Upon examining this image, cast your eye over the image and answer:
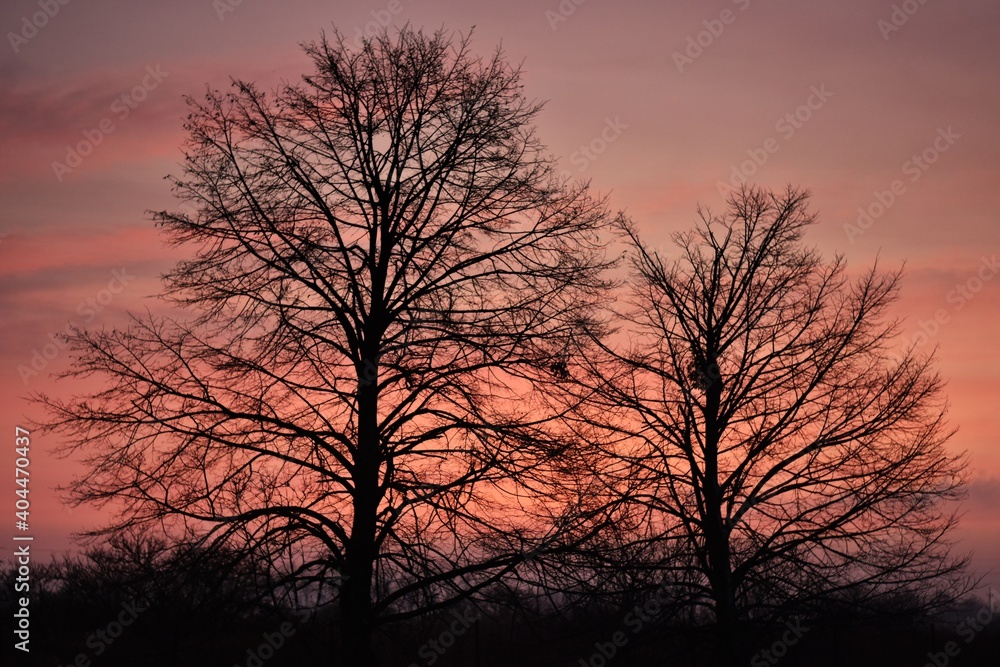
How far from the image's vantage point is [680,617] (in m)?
18.8

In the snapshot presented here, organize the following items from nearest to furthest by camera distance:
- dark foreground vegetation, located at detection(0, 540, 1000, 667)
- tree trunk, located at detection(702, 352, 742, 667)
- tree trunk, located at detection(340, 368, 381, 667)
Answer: dark foreground vegetation, located at detection(0, 540, 1000, 667), tree trunk, located at detection(340, 368, 381, 667), tree trunk, located at detection(702, 352, 742, 667)

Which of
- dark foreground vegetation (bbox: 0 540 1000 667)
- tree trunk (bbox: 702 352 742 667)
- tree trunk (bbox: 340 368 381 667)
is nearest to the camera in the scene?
dark foreground vegetation (bbox: 0 540 1000 667)

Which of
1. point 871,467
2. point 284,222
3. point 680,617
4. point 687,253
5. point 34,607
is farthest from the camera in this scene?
point 34,607

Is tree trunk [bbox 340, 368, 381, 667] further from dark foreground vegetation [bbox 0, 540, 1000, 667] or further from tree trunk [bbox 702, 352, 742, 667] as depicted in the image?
tree trunk [bbox 702, 352, 742, 667]

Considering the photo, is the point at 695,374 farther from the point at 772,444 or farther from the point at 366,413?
the point at 366,413

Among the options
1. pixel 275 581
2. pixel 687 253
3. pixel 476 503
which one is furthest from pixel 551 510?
pixel 687 253

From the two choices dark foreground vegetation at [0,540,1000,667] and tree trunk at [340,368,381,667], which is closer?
dark foreground vegetation at [0,540,1000,667]

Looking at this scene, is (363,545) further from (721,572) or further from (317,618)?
(721,572)

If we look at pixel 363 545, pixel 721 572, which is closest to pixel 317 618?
pixel 363 545

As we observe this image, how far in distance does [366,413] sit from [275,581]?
2.55 metres

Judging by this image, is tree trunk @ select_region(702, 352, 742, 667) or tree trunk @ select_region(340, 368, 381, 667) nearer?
tree trunk @ select_region(340, 368, 381, 667)

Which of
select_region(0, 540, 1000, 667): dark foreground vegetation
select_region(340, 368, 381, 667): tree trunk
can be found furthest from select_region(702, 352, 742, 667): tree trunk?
select_region(340, 368, 381, 667): tree trunk

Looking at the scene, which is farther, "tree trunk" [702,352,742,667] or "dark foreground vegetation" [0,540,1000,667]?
"tree trunk" [702,352,742,667]

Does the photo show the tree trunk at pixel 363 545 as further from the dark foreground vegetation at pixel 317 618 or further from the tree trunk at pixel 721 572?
the tree trunk at pixel 721 572
